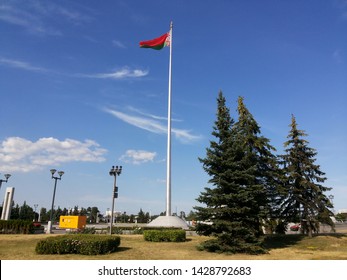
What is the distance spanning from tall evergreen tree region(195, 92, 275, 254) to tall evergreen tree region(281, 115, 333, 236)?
27.7ft

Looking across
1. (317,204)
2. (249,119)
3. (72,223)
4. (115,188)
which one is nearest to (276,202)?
(317,204)

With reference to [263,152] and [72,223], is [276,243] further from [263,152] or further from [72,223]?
[72,223]

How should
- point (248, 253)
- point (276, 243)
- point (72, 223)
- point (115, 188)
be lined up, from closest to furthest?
point (248, 253) → point (276, 243) → point (115, 188) → point (72, 223)

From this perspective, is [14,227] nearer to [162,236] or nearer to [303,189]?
[162,236]

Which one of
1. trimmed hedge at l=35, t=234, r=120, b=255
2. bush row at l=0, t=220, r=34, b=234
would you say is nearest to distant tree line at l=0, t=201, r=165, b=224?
bush row at l=0, t=220, r=34, b=234

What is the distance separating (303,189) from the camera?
995 inches

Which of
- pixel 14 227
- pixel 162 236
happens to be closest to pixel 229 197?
pixel 162 236

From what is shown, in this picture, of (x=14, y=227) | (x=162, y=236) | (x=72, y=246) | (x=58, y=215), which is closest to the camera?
(x=72, y=246)

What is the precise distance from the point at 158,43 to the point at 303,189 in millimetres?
23434

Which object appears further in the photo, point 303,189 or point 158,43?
point 158,43

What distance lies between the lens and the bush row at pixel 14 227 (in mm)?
27906

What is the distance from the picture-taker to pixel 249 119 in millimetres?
26000

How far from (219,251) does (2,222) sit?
2327 centimetres

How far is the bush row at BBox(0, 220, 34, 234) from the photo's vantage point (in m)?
27.9
